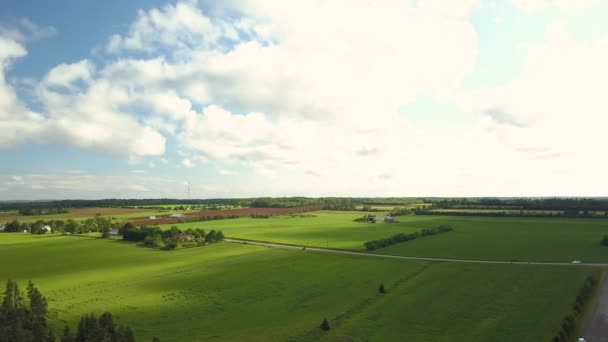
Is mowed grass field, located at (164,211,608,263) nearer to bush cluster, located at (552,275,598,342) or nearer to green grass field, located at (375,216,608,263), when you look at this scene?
green grass field, located at (375,216,608,263)

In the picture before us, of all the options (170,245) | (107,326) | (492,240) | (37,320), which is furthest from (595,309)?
(170,245)

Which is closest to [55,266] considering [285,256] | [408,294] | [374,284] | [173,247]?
[173,247]

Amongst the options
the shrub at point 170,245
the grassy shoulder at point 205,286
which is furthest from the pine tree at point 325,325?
the shrub at point 170,245

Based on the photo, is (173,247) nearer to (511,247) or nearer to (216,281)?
Result: (216,281)

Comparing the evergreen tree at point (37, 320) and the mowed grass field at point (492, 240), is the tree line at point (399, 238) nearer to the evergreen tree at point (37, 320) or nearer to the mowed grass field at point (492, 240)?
the mowed grass field at point (492, 240)

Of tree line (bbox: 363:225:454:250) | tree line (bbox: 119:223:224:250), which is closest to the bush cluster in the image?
tree line (bbox: 363:225:454:250)

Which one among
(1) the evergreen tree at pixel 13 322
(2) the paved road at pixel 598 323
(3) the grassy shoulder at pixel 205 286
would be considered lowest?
(3) the grassy shoulder at pixel 205 286
